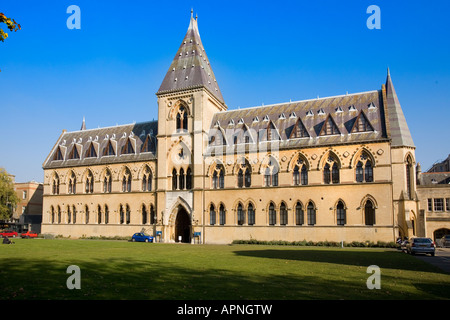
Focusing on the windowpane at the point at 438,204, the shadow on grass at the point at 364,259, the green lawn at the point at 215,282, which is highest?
the windowpane at the point at 438,204

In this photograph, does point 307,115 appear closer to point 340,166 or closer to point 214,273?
point 340,166

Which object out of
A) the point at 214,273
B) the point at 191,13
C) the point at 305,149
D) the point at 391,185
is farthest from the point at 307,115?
the point at 214,273

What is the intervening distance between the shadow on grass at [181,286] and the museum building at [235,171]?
1067 inches

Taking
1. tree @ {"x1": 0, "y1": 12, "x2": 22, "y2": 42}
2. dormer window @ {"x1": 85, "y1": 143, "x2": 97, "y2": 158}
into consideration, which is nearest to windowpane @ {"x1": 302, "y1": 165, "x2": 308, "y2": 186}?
dormer window @ {"x1": 85, "y1": 143, "x2": 97, "y2": 158}

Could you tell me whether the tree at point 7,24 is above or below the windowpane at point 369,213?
above

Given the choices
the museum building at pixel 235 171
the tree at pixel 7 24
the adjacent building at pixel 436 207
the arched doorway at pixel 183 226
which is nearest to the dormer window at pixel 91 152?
the museum building at pixel 235 171

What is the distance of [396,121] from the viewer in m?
43.7

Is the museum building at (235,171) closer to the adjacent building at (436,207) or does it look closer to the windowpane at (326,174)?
the windowpane at (326,174)

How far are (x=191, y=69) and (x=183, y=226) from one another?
20777mm

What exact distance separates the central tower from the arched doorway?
1.48 feet

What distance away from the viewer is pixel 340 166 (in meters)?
42.5

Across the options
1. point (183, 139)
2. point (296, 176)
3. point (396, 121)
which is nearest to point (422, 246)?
point (296, 176)

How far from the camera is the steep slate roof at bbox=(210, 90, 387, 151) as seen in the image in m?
43.1

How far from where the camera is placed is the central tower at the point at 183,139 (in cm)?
4950
